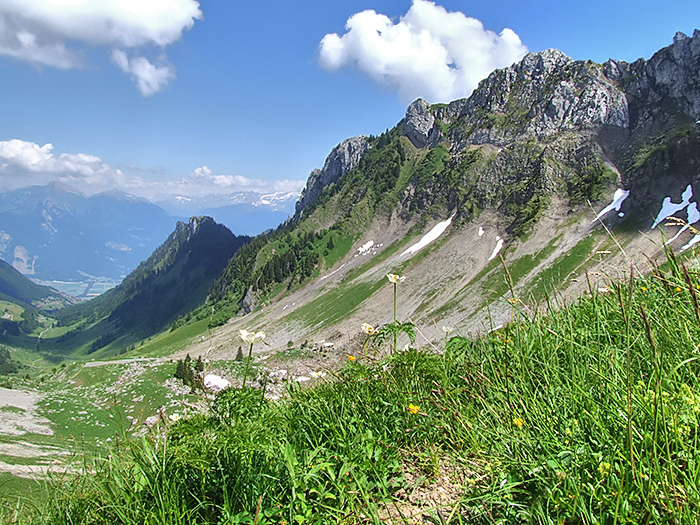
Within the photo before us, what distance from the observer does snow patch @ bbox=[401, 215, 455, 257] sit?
455 ft

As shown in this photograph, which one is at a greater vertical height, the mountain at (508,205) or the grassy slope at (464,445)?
the mountain at (508,205)

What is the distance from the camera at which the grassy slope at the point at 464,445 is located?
1.97 meters

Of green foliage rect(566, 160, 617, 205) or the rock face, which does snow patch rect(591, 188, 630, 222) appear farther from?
the rock face

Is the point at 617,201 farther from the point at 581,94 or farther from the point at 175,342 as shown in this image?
the point at 175,342

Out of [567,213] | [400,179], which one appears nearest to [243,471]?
[567,213]

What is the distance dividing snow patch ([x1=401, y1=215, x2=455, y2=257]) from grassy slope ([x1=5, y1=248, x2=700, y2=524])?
442 ft

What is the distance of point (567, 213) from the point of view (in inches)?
4483

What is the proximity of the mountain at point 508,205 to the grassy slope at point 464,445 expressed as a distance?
72142 mm

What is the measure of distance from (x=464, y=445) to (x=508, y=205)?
141m

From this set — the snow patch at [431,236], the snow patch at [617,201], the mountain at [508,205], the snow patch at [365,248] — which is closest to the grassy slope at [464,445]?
the mountain at [508,205]

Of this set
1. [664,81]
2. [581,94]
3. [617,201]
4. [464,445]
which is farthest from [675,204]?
[464,445]

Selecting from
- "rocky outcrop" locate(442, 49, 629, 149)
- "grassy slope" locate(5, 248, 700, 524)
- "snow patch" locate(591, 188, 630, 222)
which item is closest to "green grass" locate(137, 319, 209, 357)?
"snow patch" locate(591, 188, 630, 222)

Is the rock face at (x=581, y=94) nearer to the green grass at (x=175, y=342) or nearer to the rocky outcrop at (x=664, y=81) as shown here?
the rocky outcrop at (x=664, y=81)

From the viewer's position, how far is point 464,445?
3076mm
